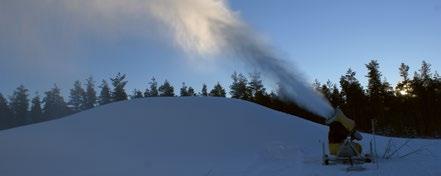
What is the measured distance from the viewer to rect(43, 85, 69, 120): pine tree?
5231 inches

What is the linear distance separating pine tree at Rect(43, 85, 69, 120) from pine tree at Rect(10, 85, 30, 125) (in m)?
4.80

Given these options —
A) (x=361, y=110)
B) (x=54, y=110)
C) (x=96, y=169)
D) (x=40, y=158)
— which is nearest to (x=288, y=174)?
(x=96, y=169)

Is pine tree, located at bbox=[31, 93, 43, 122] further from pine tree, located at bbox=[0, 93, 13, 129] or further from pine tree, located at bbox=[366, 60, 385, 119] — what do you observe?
pine tree, located at bbox=[366, 60, 385, 119]

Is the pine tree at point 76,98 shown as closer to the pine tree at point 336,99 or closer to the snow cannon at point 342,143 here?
the pine tree at point 336,99

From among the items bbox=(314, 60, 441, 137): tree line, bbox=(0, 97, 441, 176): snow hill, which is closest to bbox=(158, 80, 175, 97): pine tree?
bbox=(314, 60, 441, 137): tree line

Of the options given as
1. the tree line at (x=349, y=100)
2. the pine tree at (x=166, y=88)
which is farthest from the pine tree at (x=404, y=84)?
the pine tree at (x=166, y=88)

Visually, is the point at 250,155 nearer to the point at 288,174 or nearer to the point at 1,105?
the point at 288,174

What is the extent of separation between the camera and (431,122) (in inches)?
4067

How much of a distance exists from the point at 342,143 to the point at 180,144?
7933 millimetres

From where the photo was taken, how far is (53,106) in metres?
135

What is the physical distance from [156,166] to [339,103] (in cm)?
9002

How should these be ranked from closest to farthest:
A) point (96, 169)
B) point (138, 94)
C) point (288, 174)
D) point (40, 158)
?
1. point (288, 174)
2. point (96, 169)
3. point (40, 158)
4. point (138, 94)

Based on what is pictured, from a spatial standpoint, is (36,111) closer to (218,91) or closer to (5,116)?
(5,116)

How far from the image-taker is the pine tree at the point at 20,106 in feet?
437
